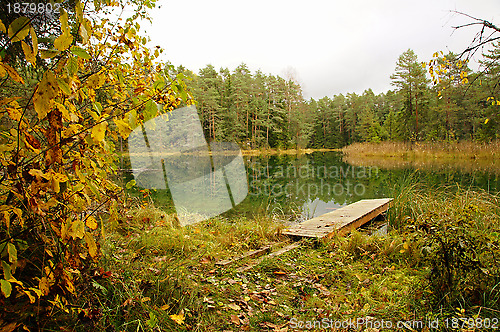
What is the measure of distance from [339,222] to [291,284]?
2.17 meters

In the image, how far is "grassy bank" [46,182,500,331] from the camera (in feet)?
5.92

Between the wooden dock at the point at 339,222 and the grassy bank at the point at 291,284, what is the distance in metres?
0.62

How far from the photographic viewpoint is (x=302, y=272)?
3.18m

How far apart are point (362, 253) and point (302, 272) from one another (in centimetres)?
98

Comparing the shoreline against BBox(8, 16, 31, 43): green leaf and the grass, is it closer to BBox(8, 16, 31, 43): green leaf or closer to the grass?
the grass

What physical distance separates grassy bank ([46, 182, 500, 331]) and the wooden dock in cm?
62

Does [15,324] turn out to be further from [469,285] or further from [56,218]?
[469,285]

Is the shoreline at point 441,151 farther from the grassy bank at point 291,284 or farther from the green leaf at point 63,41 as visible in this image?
the green leaf at point 63,41

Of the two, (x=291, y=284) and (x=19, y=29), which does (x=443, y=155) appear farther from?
(x=19, y=29)

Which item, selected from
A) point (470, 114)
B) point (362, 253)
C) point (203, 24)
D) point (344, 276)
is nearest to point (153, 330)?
point (344, 276)

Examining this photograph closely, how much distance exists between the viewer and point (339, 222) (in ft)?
15.6

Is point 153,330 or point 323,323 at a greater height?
point 153,330

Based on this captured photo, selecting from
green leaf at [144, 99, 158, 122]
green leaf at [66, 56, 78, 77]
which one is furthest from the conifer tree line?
green leaf at [66, 56, 78, 77]

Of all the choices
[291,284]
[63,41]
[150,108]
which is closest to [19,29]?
[63,41]
